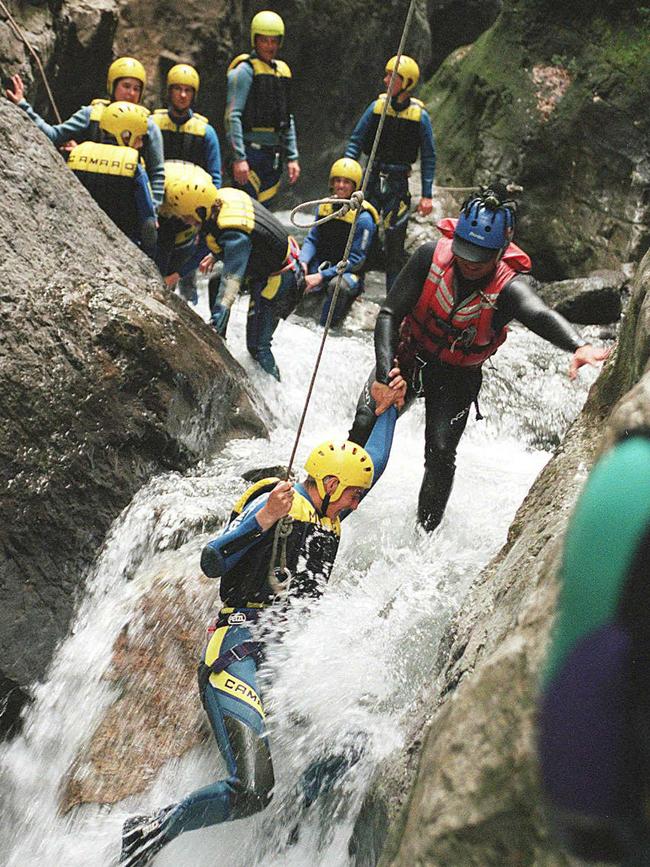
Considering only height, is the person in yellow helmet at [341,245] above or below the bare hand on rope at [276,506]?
below

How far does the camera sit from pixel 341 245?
8.23m

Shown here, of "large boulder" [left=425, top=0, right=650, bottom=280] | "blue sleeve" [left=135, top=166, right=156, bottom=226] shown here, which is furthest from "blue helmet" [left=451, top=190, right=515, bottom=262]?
"large boulder" [left=425, top=0, right=650, bottom=280]

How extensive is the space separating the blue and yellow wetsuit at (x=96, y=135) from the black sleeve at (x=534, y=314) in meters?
3.16

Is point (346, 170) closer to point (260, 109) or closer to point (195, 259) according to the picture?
point (260, 109)

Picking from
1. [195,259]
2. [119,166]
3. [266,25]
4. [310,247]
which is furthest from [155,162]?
[266,25]

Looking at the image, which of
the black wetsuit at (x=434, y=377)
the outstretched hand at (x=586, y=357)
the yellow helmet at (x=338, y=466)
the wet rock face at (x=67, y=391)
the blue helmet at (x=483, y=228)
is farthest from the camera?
the wet rock face at (x=67, y=391)

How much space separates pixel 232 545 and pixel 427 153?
19.7ft

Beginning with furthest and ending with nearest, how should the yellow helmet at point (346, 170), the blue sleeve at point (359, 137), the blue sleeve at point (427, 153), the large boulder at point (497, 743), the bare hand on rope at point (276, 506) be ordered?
the blue sleeve at point (427, 153), the blue sleeve at point (359, 137), the yellow helmet at point (346, 170), the bare hand on rope at point (276, 506), the large boulder at point (497, 743)

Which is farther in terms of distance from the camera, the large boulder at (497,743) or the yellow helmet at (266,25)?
the yellow helmet at (266,25)

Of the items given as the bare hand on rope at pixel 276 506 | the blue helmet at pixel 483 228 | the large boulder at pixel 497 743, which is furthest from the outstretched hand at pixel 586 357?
the bare hand on rope at pixel 276 506

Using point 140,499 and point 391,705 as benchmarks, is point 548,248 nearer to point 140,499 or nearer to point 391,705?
point 140,499

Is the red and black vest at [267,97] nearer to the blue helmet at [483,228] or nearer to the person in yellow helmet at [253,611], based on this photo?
the blue helmet at [483,228]

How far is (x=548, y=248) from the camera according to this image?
34.7ft

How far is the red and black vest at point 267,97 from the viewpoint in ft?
26.6
